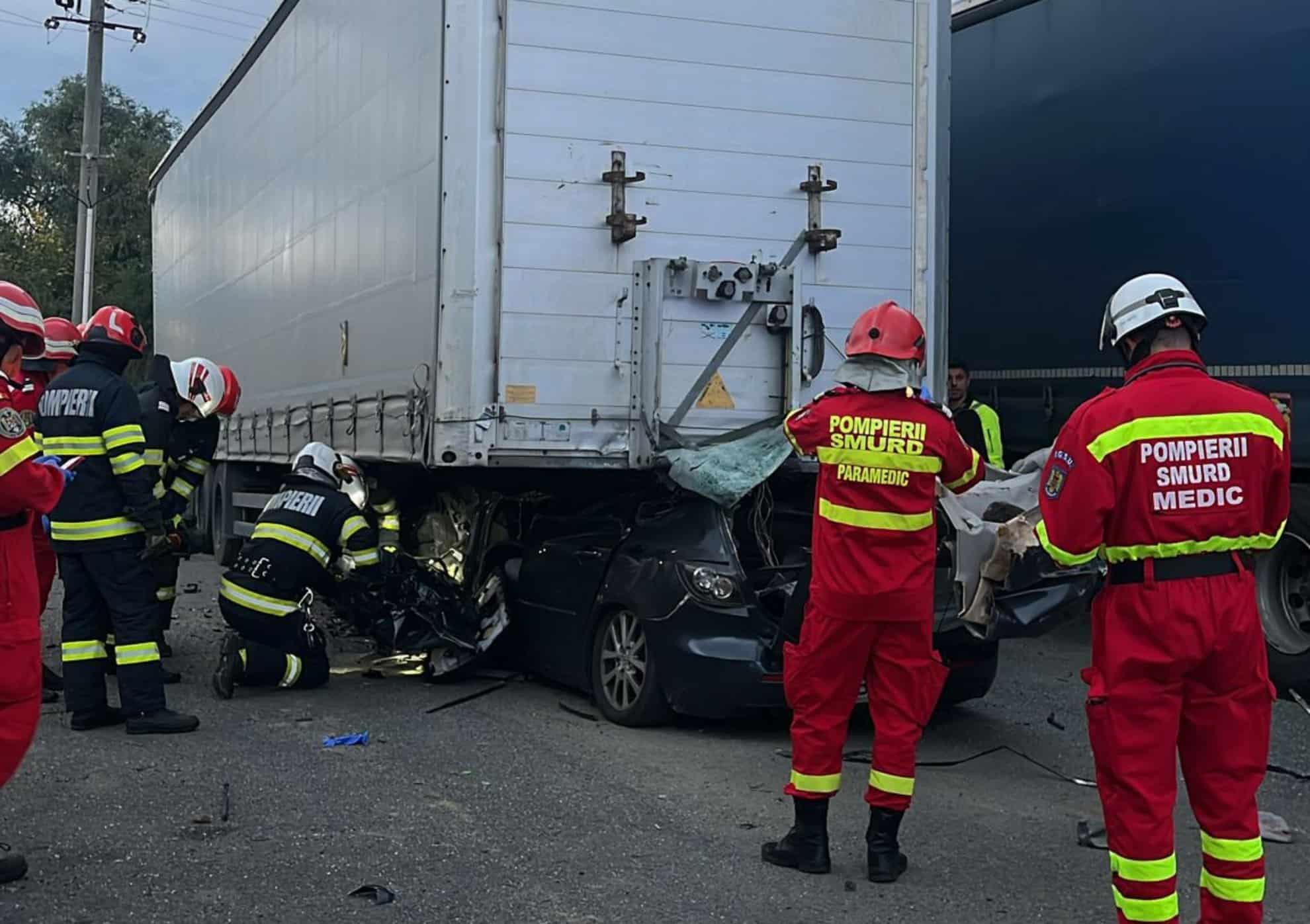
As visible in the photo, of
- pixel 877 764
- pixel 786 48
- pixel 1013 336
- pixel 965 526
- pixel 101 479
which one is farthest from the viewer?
pixel 1013 336

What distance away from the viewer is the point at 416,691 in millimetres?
7805

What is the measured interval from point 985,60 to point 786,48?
3221 millimetres

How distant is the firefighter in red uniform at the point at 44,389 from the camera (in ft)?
24.7

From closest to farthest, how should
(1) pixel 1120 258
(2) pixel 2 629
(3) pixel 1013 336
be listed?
1. (2) pixel 2 629
2. (1) pixel 1120 258
3. (3) pixel 1013 336

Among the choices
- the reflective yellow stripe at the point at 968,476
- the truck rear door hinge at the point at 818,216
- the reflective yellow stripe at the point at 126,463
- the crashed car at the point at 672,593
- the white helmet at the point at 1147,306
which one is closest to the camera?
the white helmet at the point at 1147,306

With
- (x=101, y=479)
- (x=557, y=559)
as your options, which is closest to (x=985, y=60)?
(x=557, y=559)

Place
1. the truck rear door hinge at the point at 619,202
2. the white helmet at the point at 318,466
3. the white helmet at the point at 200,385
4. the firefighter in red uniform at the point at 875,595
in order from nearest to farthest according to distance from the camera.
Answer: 1. the firefighter in red uniform at the point at 875,595
2. the truck rear door hinge at the point at 619,202
3. the white helmet at the point at 318,466
4. the white helmet at the point at 200,385

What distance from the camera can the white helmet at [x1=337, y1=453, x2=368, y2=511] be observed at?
8.01 meters

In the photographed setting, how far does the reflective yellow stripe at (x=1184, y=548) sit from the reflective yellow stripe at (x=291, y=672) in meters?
5.12

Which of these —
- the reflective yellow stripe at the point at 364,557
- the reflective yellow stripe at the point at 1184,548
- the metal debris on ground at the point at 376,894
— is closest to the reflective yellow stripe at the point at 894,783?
the reflective yellow stripe at the point at 1184,548

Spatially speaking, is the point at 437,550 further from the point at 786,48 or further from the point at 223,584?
the point at 786,48

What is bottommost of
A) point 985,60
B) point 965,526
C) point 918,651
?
point 918,651

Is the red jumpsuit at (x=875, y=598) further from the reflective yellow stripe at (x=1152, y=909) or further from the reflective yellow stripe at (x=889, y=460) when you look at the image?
the reflective yellow stripe at (x=1152, y=909)

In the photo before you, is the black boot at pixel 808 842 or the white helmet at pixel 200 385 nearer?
the black boot at pixel 808 842
